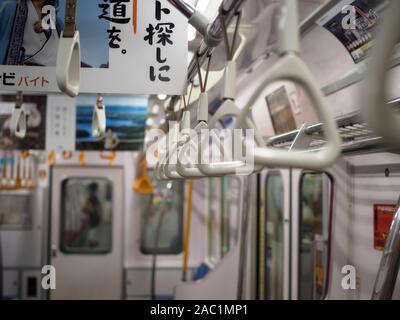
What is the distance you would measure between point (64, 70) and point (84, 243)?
623 centimetres

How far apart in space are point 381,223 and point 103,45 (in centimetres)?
159

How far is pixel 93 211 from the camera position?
7059mm

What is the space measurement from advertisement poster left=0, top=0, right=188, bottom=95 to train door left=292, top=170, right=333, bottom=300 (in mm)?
1404

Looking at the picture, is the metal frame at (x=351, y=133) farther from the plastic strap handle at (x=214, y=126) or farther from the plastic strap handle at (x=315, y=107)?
the plastic strap handle at (x=315, y=107)

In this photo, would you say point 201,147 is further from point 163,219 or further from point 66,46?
point 163,219

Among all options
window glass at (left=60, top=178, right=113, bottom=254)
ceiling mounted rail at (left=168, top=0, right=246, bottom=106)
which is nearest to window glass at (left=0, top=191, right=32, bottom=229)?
window glass at (left=60, top=178, right=113, bottom=254)

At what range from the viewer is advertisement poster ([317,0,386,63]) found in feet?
6.73

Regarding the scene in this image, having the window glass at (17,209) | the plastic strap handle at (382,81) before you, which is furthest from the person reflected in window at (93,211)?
the plastic strap handle at (382,81)

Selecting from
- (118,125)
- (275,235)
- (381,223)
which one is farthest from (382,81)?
(275,235)

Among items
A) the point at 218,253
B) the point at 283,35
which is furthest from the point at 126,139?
the point at 283,35

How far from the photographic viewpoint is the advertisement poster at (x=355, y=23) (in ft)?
6.73

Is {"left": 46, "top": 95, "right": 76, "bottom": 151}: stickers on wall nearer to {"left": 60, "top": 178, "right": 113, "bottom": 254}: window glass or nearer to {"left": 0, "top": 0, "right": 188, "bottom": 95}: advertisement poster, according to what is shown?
{"left": 0, "top": 0, "right": 188, "bottom": 95}: advertisement poster

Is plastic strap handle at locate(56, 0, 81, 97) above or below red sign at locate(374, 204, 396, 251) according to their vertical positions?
above

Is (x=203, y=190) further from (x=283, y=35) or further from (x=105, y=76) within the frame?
(x=283, y=35)
